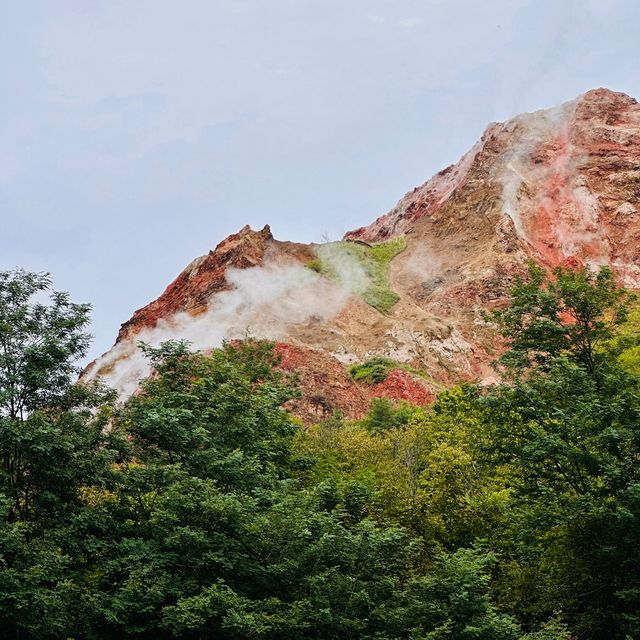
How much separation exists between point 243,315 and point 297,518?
51001mm

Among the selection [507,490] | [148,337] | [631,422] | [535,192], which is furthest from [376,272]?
[631,422]

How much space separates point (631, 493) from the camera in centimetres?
1527

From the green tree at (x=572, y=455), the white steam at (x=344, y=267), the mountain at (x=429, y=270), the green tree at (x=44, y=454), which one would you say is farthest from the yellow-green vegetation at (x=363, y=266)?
the green tree at (x=44, y=454)

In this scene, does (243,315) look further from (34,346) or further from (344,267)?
(34,346)

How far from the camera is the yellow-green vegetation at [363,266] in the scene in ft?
249

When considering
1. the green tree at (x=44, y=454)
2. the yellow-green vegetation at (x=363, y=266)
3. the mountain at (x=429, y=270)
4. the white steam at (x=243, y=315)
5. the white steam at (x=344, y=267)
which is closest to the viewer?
the green tree at (x=44, y=454)

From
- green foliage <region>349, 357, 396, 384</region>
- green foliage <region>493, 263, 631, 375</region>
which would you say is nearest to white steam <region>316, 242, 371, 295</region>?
green foliage <region>349, 357, 396, 384</region>

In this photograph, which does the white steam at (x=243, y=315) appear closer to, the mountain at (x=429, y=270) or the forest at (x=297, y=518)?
the mountain at (x=429, y=270)

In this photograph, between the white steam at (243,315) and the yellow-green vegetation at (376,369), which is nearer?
the yellow-green vegetation at (376,369)

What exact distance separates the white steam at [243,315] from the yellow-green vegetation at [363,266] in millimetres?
2302

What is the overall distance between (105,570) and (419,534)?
915 centimetres

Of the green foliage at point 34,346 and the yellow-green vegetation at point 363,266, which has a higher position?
the yellow-green vegetation at point 363,266

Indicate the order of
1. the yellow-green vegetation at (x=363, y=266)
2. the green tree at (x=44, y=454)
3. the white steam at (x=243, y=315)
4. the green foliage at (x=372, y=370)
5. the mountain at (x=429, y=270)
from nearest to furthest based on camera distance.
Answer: the green tree at (x=44, y=454)
the green foliage at (x=372, y=370)
the white steam at (x=243, y=315)
the mountain at (x=429, y=270)
the yellow-green vegetation at (x=363, y=266)

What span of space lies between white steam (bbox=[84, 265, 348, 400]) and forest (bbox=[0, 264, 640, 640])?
42.3m
